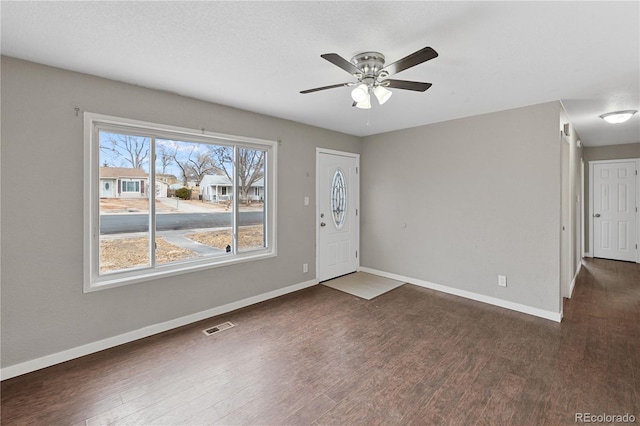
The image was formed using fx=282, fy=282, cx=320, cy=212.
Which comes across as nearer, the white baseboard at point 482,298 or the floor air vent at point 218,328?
the floor air vent at point 218,328

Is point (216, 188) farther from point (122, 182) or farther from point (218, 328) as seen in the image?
point (218, 328)

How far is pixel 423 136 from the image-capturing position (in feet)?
14.5

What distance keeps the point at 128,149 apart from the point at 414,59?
280 cm

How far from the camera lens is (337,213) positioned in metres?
5.02

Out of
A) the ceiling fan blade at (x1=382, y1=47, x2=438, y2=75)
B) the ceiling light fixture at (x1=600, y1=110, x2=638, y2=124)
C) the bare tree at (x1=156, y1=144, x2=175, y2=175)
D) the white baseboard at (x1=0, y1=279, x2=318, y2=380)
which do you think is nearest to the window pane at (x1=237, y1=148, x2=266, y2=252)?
the white baseboard at (x1=0, y1=279, x2=318, y2=380)

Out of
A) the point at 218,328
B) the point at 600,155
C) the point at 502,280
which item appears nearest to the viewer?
the point at 218,328

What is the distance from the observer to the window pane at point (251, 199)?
379 centimetres

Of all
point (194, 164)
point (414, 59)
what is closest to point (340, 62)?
point (414, 59)

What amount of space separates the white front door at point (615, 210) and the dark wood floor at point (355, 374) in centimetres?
361

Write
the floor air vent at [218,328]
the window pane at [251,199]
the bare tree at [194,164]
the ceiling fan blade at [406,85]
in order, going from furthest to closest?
the window pane at [251,199] → the bare tree at [194,164] → the floor air vent at [218,328] → the ceiling fan blade at [406,85]

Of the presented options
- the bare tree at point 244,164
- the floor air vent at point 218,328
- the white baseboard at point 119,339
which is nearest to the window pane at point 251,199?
the bare tree at point 244,164

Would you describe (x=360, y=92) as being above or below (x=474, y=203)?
above

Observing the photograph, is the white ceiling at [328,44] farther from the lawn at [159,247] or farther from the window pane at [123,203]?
the lawn at [159,247]

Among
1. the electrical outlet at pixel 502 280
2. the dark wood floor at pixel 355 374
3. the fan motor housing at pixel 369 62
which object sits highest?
the fan motor housing at pixel 369 62
